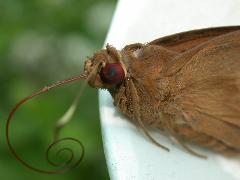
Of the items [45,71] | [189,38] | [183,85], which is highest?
[189,38]

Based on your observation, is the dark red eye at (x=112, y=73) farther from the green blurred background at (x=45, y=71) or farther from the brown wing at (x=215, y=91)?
the green blurred background at (x=45, y=71)

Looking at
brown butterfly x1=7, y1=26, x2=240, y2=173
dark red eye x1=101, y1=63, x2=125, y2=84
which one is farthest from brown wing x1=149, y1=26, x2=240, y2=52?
dark red eye x1=101, y1=63, x2=125, y2=84

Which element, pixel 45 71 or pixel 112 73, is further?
pixel 45 71

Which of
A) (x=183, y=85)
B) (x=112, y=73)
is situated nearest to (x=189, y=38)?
(x=183, y=85)

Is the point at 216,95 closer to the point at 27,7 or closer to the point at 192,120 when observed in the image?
the point at 192,120

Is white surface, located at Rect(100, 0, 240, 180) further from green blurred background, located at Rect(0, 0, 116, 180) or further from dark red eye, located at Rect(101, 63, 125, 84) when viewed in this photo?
green blurred background, located at Rect(0, 0, 116, 180)

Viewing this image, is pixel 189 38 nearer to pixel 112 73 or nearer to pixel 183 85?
pixel 183 85
